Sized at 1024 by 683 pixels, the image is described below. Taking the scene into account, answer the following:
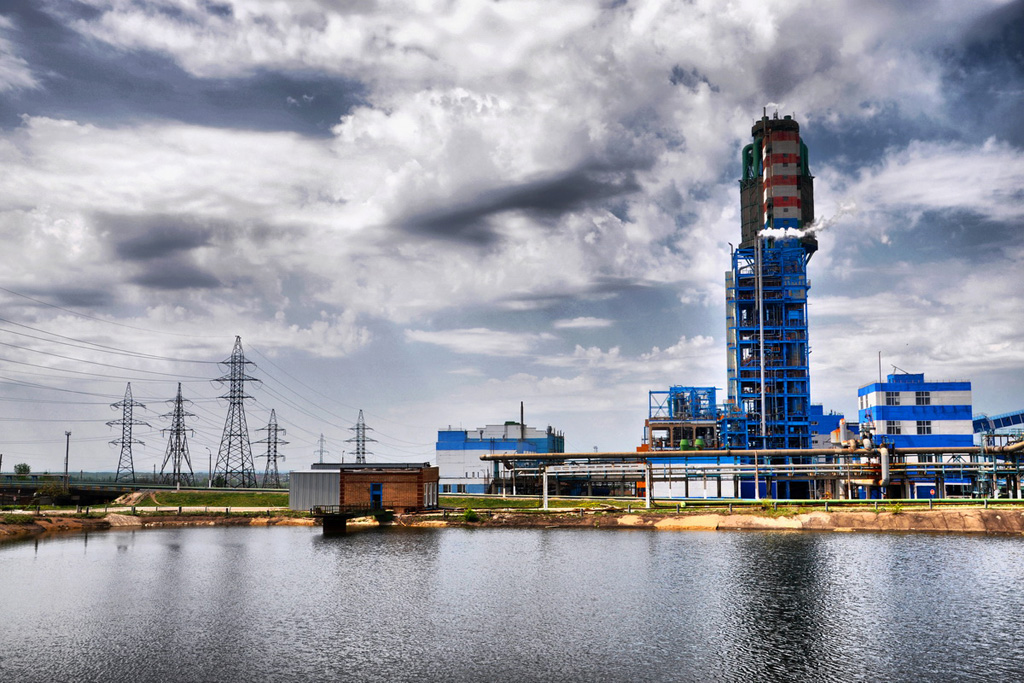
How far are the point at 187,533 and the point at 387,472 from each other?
21.1m

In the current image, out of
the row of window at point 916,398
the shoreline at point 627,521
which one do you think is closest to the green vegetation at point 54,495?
the shoreline at point 627,521

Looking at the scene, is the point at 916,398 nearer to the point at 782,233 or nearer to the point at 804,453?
the point at 782,233

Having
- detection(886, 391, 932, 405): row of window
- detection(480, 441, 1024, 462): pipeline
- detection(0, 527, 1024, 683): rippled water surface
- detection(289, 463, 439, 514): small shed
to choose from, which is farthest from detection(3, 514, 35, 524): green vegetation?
detection(886, 391, 932, 405): row of window

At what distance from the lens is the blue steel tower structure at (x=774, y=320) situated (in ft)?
388

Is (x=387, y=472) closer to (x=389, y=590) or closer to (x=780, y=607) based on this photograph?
(x=389, y=590)

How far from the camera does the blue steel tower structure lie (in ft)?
388

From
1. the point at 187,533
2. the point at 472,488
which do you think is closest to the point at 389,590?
the point at 187,533

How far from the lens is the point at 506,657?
31938 mm

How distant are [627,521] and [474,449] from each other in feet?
249

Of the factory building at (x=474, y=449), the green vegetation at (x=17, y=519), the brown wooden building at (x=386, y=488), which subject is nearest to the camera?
the green vegetation at (x=17, y=519)

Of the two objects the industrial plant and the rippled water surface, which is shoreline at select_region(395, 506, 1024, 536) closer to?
the rippled water surface

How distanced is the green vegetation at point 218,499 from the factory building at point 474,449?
40102 millimetres

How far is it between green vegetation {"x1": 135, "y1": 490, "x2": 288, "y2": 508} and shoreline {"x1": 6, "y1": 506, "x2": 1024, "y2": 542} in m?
13.5

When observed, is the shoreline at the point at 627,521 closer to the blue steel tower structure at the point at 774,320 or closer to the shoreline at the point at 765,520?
the shoreline at the point at 765,520
